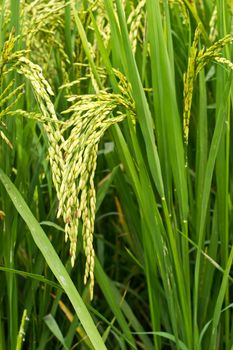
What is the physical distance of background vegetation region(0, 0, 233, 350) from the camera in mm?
1227

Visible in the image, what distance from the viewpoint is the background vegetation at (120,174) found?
4.02ft

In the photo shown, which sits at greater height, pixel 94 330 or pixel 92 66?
pixel 92 66

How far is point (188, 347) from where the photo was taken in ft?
4.44

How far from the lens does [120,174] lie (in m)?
1.64

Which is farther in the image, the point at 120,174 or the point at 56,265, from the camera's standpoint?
the point at 120,174

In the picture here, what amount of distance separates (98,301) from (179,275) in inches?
22.3

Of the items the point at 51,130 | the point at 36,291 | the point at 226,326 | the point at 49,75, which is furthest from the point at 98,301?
the point at 51,130

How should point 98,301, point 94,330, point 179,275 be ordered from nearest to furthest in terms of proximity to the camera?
point 94,330
point 179,275
point 98,301

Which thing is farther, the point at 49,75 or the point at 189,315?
the point at 49,75

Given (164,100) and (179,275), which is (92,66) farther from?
(179,275)

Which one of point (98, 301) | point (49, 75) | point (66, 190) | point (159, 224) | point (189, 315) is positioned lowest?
point (98, 301)

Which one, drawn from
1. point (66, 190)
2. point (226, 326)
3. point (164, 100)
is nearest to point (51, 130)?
point (66, 190)

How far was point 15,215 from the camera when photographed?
1.44 meters

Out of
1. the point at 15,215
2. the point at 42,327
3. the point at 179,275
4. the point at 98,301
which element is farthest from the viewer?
the point at 98,301
